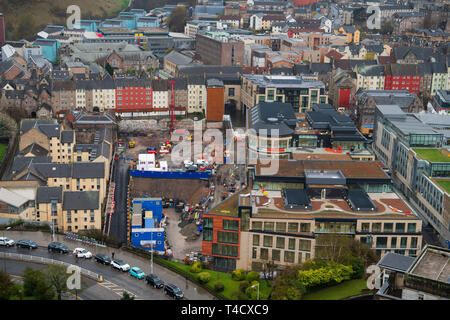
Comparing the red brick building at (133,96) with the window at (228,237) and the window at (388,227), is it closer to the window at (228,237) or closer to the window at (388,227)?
the window at (228,237)

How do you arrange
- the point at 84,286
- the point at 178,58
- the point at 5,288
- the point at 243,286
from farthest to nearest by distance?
1. the point at 178,58
2. the point at 243,286
3. the point at 84,286
4. the point at 5,288

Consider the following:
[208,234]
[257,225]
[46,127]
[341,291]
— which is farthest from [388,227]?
[46,127]

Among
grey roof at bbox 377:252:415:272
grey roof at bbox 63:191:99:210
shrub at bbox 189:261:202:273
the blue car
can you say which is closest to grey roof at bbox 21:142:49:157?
grey roof at bbox 63:191:99:210

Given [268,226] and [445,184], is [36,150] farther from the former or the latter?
[445,184]

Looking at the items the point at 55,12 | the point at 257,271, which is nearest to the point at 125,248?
the point at 257,271

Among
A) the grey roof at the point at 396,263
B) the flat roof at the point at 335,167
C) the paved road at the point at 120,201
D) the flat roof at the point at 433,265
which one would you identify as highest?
the flat roof at the point at 433,265

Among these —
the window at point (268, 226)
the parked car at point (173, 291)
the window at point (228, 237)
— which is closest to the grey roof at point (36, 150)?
the window at point (228, 237)
